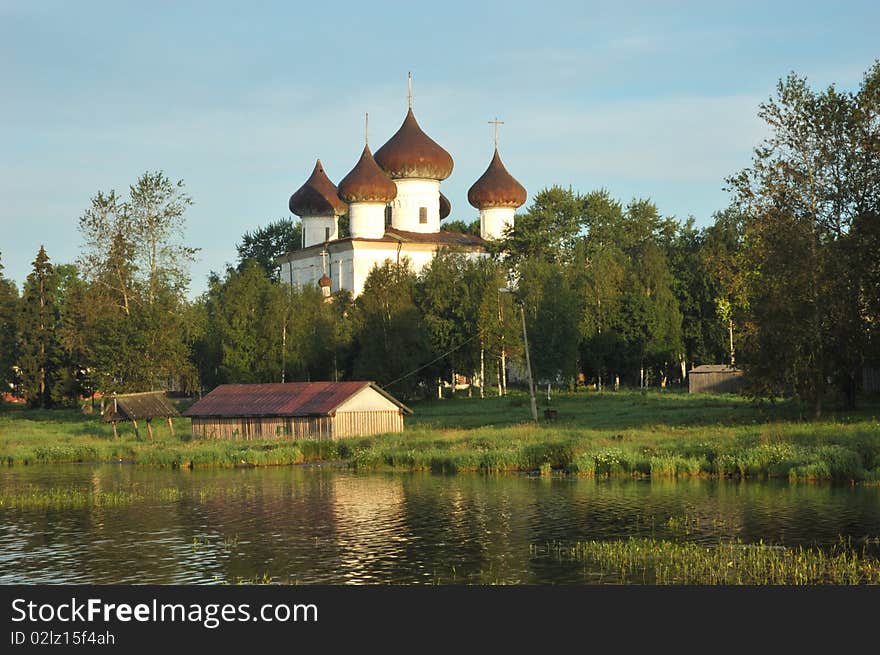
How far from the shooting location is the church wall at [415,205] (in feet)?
310

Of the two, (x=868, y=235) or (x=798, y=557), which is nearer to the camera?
(x=798, y=557)

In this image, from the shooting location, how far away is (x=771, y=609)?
19.5 meters

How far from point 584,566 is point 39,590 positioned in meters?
9.86

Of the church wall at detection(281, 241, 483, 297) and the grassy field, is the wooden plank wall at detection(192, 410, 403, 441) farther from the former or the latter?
the church wall at detection(281, 241, 483, 297)

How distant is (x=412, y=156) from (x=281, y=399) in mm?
41585

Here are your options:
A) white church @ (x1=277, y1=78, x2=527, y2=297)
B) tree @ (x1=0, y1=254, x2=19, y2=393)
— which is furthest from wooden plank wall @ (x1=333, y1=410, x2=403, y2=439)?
tree @ (x1=0, y1=254, x2=19, y2=393)

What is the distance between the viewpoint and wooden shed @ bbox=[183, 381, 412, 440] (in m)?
52.6

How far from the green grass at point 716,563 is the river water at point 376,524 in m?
0.53

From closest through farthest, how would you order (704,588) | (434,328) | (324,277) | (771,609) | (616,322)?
(771,609) < (704,588) < (434,328) < (616,322) < (324,277)

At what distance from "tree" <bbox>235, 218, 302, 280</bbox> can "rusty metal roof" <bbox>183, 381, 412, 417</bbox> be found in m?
62.6

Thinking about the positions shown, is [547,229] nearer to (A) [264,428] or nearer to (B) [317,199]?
(B) [317,199]

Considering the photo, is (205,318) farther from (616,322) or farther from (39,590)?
(39,590)

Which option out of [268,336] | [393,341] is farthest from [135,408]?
[393,341]

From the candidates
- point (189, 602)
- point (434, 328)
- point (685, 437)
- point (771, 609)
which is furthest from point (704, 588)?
point (434, 328)
